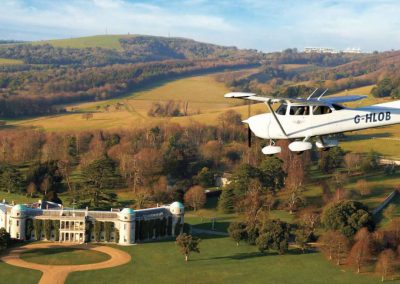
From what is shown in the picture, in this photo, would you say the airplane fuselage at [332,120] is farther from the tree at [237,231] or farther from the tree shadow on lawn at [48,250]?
the tree shadow on lawn at [48,250]

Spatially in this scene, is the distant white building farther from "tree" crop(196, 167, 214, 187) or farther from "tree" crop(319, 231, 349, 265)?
"tree" crop(319, 231, 349, 265)

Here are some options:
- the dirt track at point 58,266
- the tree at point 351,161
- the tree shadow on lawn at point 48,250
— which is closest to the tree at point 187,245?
the dirt track at point 58,266

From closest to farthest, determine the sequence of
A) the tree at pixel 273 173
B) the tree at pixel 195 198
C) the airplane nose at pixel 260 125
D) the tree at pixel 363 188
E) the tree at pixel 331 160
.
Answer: the airplane nose at pixel 260 125 → the tree at pixel 195 198 → the tree at pixel 363 188 → the tree at pixel 273 173 → the tree at pixel 331 160

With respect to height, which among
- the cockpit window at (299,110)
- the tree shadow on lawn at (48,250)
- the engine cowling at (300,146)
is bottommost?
the tree shadow on lawn at (48,250)

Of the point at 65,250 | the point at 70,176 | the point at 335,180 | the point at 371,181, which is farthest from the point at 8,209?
the point at 371,181

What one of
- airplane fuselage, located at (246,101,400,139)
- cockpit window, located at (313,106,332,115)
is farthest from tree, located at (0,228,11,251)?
cockpit window, located at (313,106,332,115)

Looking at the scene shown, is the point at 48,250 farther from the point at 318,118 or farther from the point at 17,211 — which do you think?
the point at 318,118
